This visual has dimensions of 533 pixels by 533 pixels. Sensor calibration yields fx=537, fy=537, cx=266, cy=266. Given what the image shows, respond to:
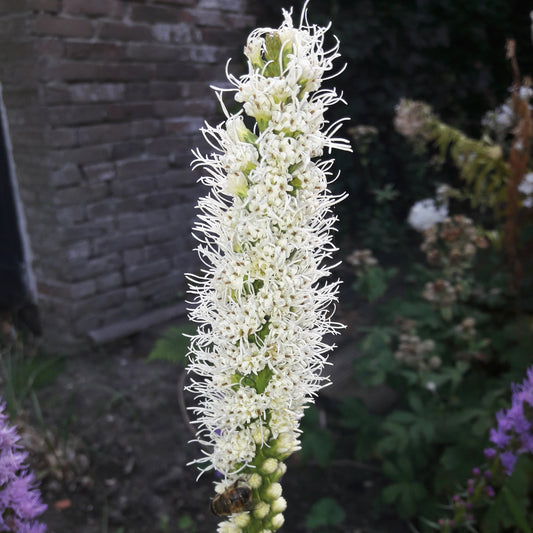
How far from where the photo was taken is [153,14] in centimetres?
402

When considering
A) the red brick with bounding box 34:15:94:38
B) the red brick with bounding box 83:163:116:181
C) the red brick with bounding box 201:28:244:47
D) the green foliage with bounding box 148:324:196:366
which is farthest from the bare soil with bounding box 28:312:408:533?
the red brick with bounding box 201:28:244:47

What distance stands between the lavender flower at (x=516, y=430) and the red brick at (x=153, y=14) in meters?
3.62

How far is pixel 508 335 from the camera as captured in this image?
2.74 m

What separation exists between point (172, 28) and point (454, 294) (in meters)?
2.98

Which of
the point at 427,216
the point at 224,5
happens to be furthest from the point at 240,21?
the point at 427,216

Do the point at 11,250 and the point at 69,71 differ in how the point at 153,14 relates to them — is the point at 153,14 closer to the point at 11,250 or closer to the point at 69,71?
the point at 69,71

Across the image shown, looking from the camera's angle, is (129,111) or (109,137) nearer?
(109,137)

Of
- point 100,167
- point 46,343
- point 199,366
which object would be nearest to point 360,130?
point 100,167

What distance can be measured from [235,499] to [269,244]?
0.54 meters

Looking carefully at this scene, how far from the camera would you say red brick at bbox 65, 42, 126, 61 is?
11.6 ft

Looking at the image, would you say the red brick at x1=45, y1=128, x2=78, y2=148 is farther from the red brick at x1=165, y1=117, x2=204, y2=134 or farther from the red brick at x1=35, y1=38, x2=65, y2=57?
the red brick at x1=165, y1=117, x2=204, y2=134

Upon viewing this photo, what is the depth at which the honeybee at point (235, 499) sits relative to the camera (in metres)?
1.10

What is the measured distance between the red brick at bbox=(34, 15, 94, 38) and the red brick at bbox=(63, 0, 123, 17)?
55mm

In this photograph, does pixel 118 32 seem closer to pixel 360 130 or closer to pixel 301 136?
pixel 360 130
